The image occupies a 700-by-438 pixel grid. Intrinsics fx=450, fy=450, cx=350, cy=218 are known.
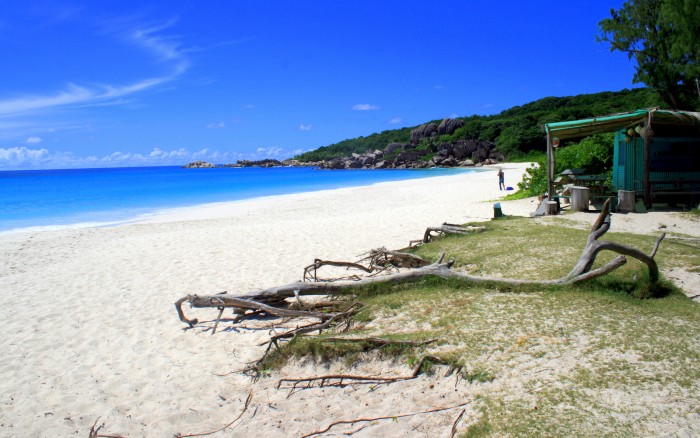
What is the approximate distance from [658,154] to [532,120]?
65.2 meters

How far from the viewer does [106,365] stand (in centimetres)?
530

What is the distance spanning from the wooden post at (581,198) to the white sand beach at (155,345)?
260cm

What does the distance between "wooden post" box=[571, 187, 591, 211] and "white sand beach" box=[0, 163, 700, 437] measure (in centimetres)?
260

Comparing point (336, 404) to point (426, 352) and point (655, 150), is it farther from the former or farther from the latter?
point (655, 150)

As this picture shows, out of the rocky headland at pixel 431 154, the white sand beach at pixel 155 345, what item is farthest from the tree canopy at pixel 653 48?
the rocky headland at pixel 431 154

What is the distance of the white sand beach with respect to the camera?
3.85 metres

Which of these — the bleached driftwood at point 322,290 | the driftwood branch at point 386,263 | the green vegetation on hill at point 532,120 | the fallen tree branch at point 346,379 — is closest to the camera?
the fallen tree branch at point 346,379

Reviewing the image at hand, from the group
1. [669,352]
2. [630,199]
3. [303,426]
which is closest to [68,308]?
[303,426]

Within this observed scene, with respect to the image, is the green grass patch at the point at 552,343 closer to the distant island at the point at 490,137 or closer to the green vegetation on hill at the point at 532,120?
the green vegetation on hill at the point at 532,120

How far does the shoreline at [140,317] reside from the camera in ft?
14.1

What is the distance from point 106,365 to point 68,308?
279cm

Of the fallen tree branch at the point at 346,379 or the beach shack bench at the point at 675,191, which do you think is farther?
the beach shack bench at the point at 675,191

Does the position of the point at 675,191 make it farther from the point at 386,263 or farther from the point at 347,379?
the point at 347,379

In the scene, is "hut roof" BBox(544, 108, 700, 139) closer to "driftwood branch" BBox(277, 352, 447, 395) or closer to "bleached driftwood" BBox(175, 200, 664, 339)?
"bleached driftwood" BBox(175, 200, 664, 339)
